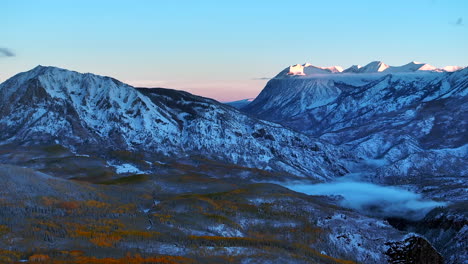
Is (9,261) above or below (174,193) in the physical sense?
above

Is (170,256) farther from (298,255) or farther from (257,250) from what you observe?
(298,255)

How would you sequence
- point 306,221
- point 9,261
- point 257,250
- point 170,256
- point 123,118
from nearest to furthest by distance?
1. point 9,261
2. point 170,256
3. point 257,250
4. point 306,221
5. point 123,118

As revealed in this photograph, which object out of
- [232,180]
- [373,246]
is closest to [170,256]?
[373,246]

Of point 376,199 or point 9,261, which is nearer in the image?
point 9,261

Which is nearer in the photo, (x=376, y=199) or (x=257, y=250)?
(x=257, y=250)

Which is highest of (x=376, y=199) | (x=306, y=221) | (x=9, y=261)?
(x=9, y=261)

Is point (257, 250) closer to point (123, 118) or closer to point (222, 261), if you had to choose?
point (222, 261)

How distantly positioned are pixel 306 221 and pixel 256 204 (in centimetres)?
1225

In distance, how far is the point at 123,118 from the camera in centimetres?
19725

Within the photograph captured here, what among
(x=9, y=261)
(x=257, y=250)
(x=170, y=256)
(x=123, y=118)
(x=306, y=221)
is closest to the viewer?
(x=9, y=261)

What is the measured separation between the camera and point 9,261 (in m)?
47.0

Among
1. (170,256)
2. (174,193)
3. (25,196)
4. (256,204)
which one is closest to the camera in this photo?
(170,256)

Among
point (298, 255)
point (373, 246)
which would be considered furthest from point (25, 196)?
point (373, 246)

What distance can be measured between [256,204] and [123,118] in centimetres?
11457
